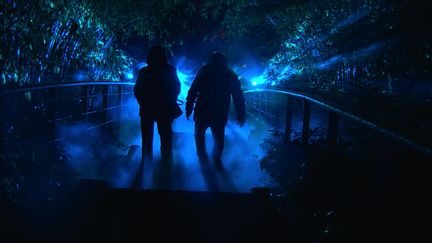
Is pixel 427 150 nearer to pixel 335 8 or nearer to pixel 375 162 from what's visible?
pixel 375 162

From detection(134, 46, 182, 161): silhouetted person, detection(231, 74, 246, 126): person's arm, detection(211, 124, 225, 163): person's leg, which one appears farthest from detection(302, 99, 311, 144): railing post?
detection(134, 46, 182, 161): silhouetted person

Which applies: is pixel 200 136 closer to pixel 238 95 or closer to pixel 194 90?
pixel 194 90

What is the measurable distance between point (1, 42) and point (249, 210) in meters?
3.35

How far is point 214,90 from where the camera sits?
205 inches

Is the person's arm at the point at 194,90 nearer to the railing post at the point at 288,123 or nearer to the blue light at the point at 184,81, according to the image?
the railing post at the point at 288,123

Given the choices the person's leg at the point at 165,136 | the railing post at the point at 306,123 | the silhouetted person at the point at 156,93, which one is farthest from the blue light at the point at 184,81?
the railing post at the point at 306,123

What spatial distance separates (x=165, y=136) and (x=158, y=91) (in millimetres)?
661

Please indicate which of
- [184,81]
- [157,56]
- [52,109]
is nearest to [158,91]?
[157,56]

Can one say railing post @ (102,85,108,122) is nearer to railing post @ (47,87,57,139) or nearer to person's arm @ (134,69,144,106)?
person's arm @ (134,69,144,106)

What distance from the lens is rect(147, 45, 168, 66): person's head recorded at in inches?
192

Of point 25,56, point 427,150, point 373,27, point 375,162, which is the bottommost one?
point 375,162

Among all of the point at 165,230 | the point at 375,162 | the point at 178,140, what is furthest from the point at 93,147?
the point at 375,162

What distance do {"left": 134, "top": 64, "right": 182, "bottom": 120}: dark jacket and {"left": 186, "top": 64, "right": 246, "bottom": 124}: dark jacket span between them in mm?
A: 340

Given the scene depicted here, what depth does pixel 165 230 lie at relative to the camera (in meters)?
3.24
